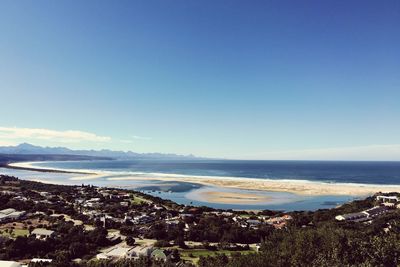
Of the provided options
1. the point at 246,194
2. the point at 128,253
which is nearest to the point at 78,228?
the point at 128,253

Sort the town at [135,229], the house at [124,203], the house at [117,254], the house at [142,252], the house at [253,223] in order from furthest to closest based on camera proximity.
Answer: the house at [124,203] < the house at [253,223] < the town at [135,229] < the house at [117,254] < the house at [142,252]

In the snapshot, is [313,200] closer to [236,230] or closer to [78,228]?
[236,230]

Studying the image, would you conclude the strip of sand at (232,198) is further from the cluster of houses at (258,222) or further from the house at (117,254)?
the house at (117,254)

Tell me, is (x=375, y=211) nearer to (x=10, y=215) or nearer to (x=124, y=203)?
(x=124, y=203)

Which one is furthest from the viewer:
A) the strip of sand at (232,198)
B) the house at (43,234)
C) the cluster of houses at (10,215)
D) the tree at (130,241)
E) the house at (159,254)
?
the strip of sand at (232,198)

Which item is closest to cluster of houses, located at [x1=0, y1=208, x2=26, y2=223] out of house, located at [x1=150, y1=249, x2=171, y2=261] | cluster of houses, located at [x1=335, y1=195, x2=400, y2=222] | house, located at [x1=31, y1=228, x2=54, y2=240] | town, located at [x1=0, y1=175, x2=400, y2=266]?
town, located at [x1=0, y1=175, x2=400, y2=266]

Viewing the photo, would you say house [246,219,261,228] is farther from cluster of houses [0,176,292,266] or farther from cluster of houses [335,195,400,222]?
cluster of houses [335,195,400,222]

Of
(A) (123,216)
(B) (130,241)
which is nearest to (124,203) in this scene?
(A) (123,216)

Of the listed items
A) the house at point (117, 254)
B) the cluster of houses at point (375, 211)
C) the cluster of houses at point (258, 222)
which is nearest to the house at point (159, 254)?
the house at point (117, 254)
